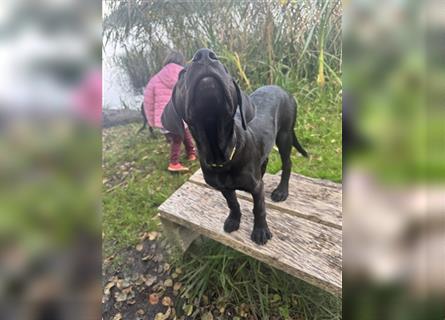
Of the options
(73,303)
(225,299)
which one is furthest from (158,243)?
(73,303)

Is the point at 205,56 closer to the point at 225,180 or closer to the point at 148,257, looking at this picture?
the point at 225,180

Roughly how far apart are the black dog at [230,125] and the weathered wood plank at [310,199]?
6 cm

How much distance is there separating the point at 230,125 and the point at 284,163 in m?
0.54

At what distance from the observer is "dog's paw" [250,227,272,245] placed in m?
0.96

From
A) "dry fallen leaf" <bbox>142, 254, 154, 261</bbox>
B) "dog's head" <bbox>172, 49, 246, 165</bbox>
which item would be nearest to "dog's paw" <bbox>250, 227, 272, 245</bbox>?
"dog's head" <bbox>172, 49, 246, 165</bbox>

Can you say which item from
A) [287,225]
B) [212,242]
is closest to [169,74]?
[212,242]

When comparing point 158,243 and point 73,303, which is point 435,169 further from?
point 158,243

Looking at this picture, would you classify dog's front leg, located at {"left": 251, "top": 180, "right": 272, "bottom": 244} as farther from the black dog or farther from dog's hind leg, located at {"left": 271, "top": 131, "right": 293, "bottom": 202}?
dog's hind leg, located at {"left": 271, "top": 131, "right": 293, "bottom": 202}

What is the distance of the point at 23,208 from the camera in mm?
244

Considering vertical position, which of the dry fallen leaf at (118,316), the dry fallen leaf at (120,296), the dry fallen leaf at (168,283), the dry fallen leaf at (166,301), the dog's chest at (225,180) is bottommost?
the dry fallen leaf at (118,316)

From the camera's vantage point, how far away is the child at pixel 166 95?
63.8 inches

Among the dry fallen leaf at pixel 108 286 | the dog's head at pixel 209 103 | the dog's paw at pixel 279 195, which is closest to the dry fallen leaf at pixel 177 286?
the dry fallen leaf at pixel 108 286

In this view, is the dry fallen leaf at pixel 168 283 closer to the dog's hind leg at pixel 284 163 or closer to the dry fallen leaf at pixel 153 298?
the dry fallen leaf at pixel 153 298

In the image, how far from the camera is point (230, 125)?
741mm
